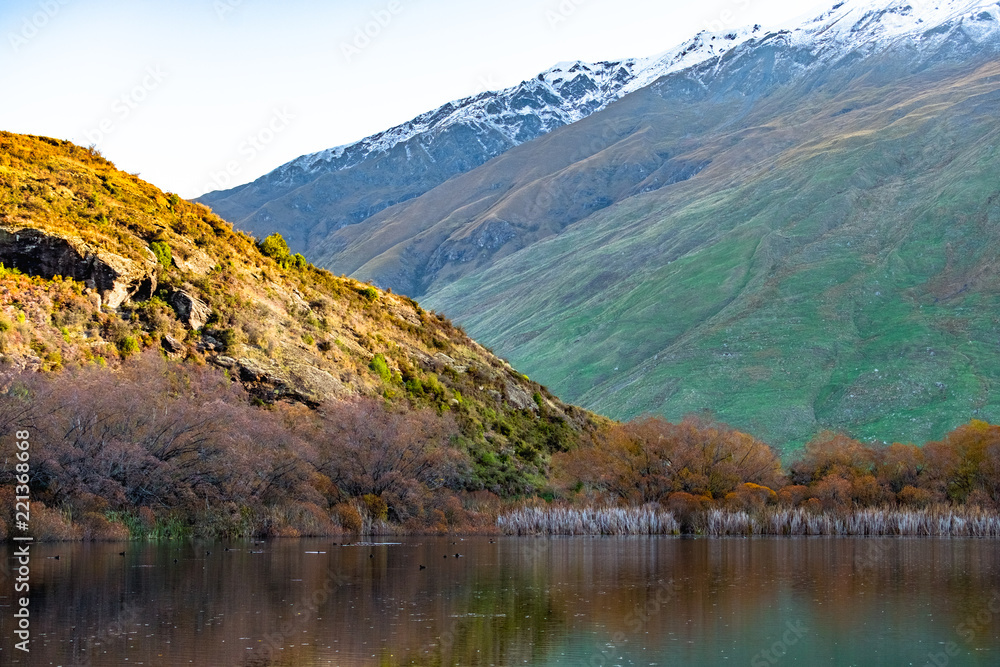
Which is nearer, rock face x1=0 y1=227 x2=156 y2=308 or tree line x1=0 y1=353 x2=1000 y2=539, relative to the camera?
tree line x1=0 y1=353 x2=1000 y2=539

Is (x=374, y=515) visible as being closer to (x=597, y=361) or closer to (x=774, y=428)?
(x=774, y=428)

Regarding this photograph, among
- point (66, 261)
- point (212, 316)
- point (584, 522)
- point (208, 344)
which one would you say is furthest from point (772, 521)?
point (66, 261)

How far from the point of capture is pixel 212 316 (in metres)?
71.2

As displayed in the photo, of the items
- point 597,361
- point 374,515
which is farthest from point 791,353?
point 374,515

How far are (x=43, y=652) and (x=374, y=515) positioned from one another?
4264 cm

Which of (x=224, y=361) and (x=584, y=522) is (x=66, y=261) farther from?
(x=584, y=522)

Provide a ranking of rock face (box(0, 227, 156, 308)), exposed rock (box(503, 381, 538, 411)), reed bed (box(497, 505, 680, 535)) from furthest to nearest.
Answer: exposed rock (box(503, 381, 538, 411)) → reed bed (box(497, 505, 680, 535)) → rock face (box(0, 227, 156, 308))

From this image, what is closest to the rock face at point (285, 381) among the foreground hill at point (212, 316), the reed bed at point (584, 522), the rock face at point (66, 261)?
the foreground hill at point (212, 316)

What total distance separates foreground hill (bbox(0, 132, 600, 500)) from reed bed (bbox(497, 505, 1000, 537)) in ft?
28.1

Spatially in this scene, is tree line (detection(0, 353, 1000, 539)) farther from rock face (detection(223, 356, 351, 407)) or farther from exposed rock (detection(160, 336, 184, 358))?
exposed rock (detection(160, 336, 184, 358))

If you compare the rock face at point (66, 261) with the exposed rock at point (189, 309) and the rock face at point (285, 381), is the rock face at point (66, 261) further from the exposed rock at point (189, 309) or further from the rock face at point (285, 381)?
the rock face at point (285, 381)

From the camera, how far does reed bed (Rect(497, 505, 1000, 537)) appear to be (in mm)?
65875

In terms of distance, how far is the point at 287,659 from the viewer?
71.2ft

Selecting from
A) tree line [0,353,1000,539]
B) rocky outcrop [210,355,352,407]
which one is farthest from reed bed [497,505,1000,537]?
rocky outcrop [210,355,352,407]
